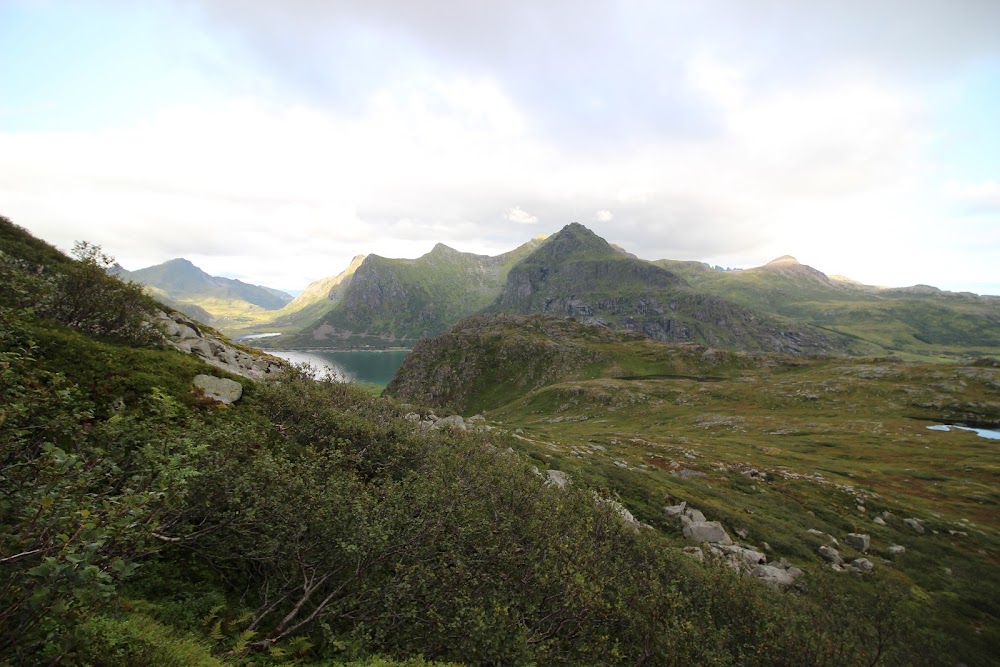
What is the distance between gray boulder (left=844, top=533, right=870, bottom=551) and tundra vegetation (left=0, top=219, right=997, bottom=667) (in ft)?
31.1

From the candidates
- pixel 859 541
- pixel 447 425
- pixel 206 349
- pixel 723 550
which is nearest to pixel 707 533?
pixel 723 550

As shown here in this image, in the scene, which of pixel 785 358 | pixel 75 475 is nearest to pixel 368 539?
pixel 75 475

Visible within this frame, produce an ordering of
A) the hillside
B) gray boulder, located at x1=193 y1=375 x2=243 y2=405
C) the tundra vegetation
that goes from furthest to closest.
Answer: the hillside, gray boulder, located at x1=193 y1=375 x2=243 y2=405, the tundra vegetation

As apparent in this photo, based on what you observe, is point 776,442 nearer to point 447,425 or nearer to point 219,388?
point 447,425

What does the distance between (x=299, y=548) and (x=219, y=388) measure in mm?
14252

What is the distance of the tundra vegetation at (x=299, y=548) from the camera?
21.3 ft

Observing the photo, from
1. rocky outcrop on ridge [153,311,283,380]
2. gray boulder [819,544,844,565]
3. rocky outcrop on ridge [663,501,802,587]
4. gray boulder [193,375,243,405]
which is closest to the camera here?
gray boulder [193,375,243,405]

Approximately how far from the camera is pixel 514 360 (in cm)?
15812

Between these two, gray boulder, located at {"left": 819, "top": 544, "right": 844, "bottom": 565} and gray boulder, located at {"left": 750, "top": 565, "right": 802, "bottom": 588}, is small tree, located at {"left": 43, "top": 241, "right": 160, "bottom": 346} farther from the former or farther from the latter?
gray boulder, located at {"left": 819, "top": 544, "right": 844, "bottom": 565}

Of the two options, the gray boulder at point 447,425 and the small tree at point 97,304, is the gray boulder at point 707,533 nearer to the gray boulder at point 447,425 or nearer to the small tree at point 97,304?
the gray boulder at point 447,425

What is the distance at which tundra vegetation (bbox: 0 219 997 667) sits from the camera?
650cm

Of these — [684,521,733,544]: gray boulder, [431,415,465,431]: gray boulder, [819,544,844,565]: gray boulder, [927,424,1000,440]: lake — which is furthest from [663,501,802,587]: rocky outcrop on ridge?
[927,424,1000,440]: lake

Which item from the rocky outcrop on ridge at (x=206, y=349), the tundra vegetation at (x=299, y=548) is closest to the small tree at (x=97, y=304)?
the tundra vegetation at (x=299, y=548)

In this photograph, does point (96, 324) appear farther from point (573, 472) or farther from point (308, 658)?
point (573, 472)
